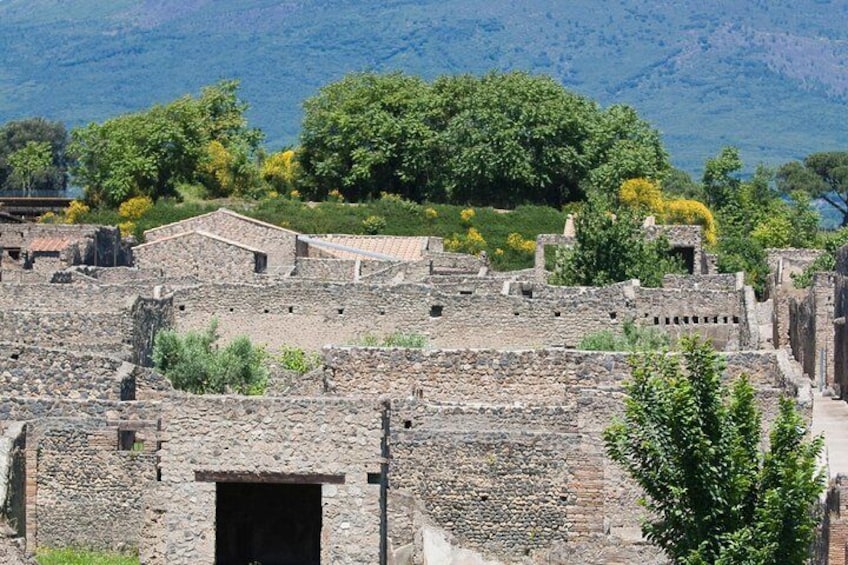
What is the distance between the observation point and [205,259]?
59344mm

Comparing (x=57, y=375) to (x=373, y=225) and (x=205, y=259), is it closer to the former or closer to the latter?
(x=205, y=259)

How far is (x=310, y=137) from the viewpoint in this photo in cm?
8406

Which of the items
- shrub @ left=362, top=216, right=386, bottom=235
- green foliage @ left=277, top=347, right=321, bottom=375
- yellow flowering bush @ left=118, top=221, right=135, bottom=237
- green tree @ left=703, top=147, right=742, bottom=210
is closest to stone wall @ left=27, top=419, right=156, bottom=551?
green foliage @ left=277, top=347, right=321, bottom=375

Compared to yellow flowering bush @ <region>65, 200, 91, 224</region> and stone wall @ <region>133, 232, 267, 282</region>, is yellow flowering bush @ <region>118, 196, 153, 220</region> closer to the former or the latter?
yellow flowering bush @ <region>65, 200, 91, 224</region>

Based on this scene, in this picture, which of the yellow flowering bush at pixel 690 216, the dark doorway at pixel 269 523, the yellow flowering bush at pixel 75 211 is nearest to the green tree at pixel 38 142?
the yellow flowering bush at pixel 75 211

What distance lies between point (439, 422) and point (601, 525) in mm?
2729

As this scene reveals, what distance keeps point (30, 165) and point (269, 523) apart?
88522 millimetres

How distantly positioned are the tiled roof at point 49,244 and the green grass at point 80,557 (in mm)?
29999

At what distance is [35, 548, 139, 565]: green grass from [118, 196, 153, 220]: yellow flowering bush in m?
40.9

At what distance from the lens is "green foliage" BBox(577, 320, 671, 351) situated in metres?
45.7

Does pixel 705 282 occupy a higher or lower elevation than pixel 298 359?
higher

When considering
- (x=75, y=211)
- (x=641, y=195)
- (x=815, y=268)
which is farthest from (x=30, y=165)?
(x=815, y=268)

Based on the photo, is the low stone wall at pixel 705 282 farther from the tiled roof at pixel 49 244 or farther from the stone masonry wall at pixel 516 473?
the stone masonry wall at pixel 516 473

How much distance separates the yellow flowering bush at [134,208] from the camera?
245ft
